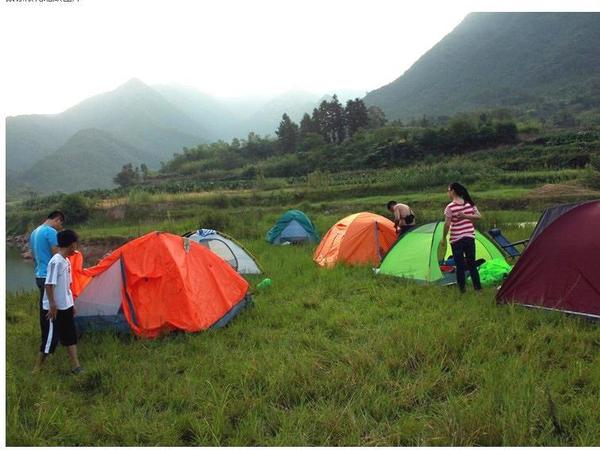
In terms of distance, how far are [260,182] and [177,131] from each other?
160 meters

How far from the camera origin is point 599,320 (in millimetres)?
4742

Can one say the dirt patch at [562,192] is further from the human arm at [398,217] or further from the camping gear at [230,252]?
the camping gear at [230,252]

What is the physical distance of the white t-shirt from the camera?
4.38m

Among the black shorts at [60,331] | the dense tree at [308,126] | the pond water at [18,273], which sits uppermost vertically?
the dense tree at [308,126]

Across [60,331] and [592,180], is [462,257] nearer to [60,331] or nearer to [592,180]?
[60,331]

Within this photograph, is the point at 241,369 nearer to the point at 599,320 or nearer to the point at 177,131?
the point at 599,320

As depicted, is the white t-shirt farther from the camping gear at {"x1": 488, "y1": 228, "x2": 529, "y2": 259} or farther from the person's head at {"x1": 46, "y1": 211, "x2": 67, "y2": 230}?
the camping gear at {"x1": 488, "y1": 228, "x2": 529, "y2": 259}

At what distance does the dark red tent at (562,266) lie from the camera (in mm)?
4938

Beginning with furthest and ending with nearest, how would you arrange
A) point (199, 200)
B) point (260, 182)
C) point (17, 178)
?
1. point (17, 178)
2. point (260, 182)
3. point (199, 200)

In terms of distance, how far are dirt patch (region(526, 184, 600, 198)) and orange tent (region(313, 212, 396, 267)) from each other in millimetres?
15700

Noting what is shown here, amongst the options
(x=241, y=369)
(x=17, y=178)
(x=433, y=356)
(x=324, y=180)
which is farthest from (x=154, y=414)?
(x=17, y=178)

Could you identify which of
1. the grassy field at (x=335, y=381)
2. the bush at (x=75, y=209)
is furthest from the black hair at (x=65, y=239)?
the bush at (x=75, y=209)

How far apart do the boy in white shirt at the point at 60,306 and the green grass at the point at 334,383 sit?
25 centimetres

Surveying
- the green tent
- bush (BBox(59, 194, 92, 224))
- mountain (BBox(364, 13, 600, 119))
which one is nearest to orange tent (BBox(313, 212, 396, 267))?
the green tent
